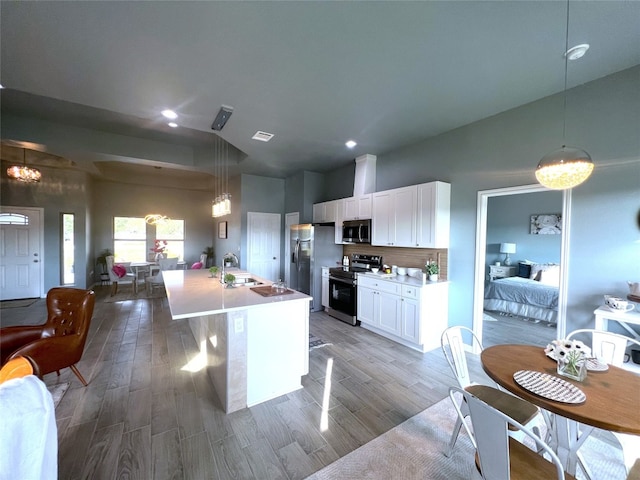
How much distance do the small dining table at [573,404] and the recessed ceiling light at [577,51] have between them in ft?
7.94

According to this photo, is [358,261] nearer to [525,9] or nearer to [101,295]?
[525,9]

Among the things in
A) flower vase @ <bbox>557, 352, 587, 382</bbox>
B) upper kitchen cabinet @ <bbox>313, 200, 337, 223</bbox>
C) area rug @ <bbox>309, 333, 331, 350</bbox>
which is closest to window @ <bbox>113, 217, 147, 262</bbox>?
upper kitchen cabinet @ <bbox>313, 200, 337, 223</bbox>

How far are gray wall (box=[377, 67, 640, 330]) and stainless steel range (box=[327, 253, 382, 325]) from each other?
5.67 feet

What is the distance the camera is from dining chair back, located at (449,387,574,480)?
3.43 feet

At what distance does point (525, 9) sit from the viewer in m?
1.70

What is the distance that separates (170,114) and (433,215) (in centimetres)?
368

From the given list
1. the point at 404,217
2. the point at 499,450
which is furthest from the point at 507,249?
the point at 499,450

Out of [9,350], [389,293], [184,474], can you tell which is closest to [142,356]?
[9,350]

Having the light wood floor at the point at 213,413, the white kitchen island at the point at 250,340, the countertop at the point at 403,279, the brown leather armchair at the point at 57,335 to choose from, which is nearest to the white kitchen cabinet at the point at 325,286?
the countertop at the point at 403,279

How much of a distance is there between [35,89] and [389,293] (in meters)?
4.79

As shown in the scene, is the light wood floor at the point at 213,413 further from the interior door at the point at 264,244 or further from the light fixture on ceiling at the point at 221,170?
the interior door at the point at 264,244

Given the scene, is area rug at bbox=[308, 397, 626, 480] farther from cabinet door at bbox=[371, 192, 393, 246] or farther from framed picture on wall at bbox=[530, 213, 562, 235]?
framed picture on wall at bbox=[530, 213, 562, 235]

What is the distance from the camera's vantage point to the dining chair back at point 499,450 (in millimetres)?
1045

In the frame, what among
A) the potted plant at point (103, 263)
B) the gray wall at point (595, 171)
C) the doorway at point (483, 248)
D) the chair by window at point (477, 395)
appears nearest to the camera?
the chair by window at point (477, 395)
